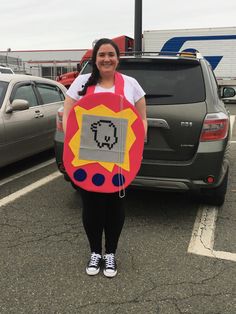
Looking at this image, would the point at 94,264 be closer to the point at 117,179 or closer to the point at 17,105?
the point at 117,179

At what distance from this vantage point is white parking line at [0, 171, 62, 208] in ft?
16.8

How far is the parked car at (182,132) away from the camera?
4.09 meters

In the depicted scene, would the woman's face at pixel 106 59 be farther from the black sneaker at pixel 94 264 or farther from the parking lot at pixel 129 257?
the parking lot at pixel 129 257

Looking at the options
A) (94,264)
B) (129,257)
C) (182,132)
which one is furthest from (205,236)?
(94,264)

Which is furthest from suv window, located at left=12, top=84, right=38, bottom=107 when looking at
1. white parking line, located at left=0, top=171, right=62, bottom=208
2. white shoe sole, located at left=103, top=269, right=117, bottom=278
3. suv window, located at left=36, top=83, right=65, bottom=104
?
white shoe sole, located at left=103, top=269, right=117, bottom=278

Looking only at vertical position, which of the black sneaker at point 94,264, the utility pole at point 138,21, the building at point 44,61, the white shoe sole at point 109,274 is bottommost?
the building at point 44,61

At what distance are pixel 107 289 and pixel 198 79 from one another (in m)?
2.37

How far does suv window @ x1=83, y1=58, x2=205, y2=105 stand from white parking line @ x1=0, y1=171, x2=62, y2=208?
206 centimetres

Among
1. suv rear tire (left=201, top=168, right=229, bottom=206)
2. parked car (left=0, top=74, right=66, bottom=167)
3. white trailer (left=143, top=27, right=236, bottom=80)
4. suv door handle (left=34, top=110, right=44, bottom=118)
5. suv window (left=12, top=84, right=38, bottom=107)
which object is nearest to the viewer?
suv rear tire (left=201, top=168, right=229, bottom=206)

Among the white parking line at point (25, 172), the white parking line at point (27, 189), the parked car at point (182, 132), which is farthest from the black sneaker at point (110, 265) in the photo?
the white parking line at point (25, 172)

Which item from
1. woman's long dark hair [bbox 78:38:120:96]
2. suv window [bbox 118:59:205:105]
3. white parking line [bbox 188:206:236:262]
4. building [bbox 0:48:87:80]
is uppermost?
woman's long dark hair [bbox 78:38:120:96]

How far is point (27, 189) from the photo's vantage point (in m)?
5.57

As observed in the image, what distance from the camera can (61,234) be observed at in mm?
4059

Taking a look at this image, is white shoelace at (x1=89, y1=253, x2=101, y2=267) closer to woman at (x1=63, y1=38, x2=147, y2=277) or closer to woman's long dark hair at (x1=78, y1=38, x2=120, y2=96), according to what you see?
woman at (x1=63, y1=38, x2=147, y2=277)
